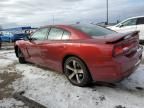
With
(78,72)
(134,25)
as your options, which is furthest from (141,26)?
(78,72)

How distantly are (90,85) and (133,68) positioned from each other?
1055mm

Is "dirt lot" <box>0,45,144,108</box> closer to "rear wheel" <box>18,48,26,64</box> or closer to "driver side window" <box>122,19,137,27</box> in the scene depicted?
"rear wheel" <box>18,48,26,64</box>

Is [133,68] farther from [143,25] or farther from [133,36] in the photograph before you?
[143,25]

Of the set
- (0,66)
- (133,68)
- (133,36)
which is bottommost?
(0,66)

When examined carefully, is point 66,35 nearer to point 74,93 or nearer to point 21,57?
point 74,93

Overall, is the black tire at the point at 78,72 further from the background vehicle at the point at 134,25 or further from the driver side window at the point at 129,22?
the driver side window at the point at 129,22

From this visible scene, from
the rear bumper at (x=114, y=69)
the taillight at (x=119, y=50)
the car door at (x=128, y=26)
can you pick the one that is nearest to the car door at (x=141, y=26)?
the car door at (x=128, y=26)

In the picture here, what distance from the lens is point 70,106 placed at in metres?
4.11

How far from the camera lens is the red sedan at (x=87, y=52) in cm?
428

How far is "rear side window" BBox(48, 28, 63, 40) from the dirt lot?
1051 millimetres

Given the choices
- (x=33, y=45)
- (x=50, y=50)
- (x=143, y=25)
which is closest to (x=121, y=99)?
(x=50, y=50)

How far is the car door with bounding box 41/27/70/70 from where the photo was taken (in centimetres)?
541

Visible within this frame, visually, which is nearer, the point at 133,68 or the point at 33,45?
the point at 133,68

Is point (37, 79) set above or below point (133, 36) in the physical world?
below
